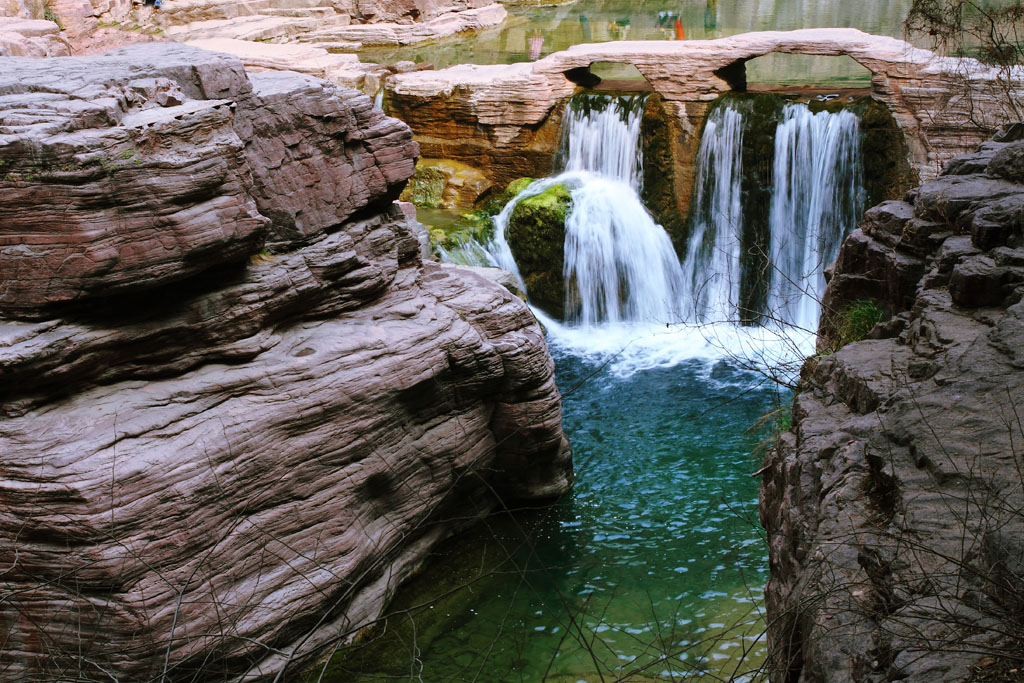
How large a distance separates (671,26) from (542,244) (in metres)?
13.4

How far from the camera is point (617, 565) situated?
782 centimetres

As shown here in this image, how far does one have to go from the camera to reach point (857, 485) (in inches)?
175

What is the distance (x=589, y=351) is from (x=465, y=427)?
18.2 ft

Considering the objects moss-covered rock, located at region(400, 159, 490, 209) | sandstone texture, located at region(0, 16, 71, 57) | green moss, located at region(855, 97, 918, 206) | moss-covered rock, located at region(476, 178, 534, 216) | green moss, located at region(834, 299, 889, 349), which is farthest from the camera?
sandstone texture, located at region(0, 16, 71, 57)

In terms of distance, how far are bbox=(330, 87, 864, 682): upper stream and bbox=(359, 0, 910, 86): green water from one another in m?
4.35

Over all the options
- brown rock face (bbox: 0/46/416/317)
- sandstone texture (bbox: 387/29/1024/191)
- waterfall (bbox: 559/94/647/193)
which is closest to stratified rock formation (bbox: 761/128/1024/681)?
brown rock face (bbox: 0/46/416/317)

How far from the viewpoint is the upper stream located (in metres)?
6.52

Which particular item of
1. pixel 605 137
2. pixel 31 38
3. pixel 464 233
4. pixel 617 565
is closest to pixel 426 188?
pixel 464 233

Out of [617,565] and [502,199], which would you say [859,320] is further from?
[502,199]

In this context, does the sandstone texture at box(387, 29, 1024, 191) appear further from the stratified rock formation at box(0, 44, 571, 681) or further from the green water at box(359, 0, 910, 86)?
the stratified rock formation at box(0, 44, 571, 681)

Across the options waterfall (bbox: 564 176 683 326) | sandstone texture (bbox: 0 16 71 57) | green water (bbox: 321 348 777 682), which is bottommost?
green water (bbox: 321 348 777 682)

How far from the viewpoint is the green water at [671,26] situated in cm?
1934

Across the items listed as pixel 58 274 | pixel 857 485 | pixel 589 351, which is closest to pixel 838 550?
pixel 857 485

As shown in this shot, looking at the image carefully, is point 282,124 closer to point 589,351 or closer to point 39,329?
point 39,329
